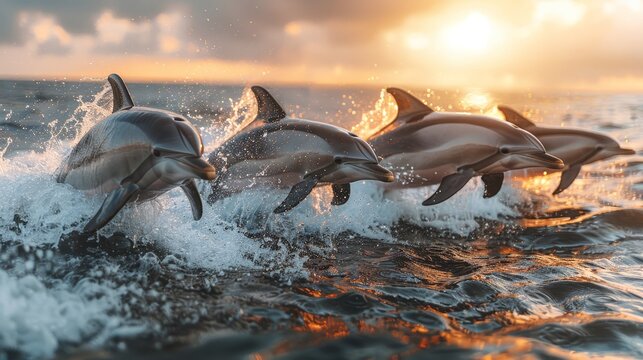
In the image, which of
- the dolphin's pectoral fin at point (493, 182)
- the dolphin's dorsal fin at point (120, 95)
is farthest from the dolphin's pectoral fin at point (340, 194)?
the dolphin's dorsal fin at point (120, 95)

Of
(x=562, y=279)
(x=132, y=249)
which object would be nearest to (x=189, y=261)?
(x=132, y=249)

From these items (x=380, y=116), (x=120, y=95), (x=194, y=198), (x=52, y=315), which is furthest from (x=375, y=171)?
(x=52, y=315)

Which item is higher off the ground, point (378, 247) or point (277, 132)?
point (277, 132)

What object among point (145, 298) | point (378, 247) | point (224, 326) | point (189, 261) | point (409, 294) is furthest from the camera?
point (378, 247)

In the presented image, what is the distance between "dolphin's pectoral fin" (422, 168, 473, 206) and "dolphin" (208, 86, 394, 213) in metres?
1.31

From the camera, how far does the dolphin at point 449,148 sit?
854 cm

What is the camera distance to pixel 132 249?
237 inches

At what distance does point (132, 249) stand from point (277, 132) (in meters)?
2.44

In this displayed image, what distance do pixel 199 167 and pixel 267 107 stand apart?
2.83 metres

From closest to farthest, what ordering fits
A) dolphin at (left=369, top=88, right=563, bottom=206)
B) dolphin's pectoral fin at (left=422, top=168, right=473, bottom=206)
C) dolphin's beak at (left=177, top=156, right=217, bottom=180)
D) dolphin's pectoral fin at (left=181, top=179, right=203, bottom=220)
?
dolphin's beak at (left=177, top=156, right=217, bottom=180)
dolphin's pectoral fin at (left=181, top=179, right=203, bottom=220)
dolphin's pectoral fin at (left=422, top=168, right=473, bottom=206)
dolphin at (left=369, top=88, right=563, bottom=206)

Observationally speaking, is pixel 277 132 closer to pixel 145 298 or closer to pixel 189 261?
pixel 189 261

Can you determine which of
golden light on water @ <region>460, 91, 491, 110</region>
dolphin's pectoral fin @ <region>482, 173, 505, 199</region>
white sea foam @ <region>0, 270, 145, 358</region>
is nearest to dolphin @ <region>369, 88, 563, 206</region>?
dolphin's pectoral fin @ <region>482, 173, 505, 199</region>

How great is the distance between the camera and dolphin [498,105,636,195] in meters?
10.6

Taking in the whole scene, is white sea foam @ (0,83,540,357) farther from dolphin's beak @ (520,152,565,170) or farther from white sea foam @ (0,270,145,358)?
dolphin's beak @ (520,152,565,170)
